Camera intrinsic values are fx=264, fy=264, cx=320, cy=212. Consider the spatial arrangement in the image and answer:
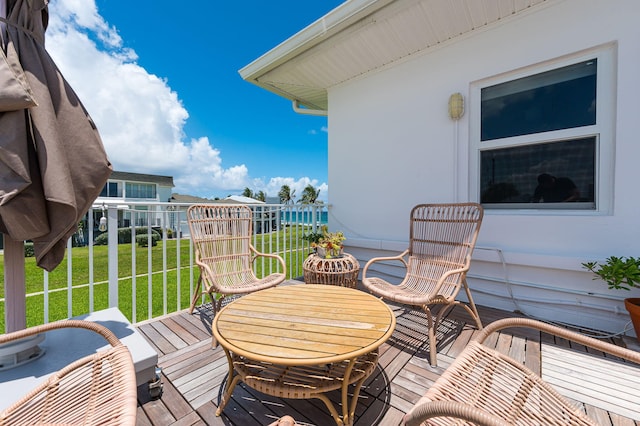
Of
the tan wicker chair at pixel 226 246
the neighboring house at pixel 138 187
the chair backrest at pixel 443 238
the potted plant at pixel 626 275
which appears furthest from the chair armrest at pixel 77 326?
the neighboring house at pixel 138 187

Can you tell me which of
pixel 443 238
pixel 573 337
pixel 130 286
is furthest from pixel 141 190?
pixel 573 337

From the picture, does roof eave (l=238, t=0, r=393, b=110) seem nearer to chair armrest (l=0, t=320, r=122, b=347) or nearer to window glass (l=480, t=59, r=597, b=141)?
window glass (l=480, t=59, r=597, b=141)

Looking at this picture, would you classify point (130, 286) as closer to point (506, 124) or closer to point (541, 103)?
point (506, 124)

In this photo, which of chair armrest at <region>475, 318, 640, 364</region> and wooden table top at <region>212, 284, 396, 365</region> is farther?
wooden table top at <region>212, 284, 396, 365</region>

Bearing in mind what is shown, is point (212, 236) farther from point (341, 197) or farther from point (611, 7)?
point (611, 7)

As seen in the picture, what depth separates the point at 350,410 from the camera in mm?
1366

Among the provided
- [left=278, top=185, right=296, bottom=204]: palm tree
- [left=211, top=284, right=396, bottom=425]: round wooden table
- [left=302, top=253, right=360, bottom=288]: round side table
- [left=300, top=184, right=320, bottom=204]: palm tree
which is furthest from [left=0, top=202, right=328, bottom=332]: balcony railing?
[left=278, top=185, right=296, bottom=204]: palm tree

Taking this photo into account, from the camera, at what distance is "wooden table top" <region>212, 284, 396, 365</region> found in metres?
1.26

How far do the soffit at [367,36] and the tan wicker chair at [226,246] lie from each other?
2.23 metres

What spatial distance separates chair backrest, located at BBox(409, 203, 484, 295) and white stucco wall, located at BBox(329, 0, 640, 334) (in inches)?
A: 19.6

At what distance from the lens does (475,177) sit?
126 inches

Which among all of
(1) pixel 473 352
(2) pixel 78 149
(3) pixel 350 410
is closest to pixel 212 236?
(2) pixel 78 149

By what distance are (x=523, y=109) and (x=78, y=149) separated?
153 inches

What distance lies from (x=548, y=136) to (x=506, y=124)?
415mm
